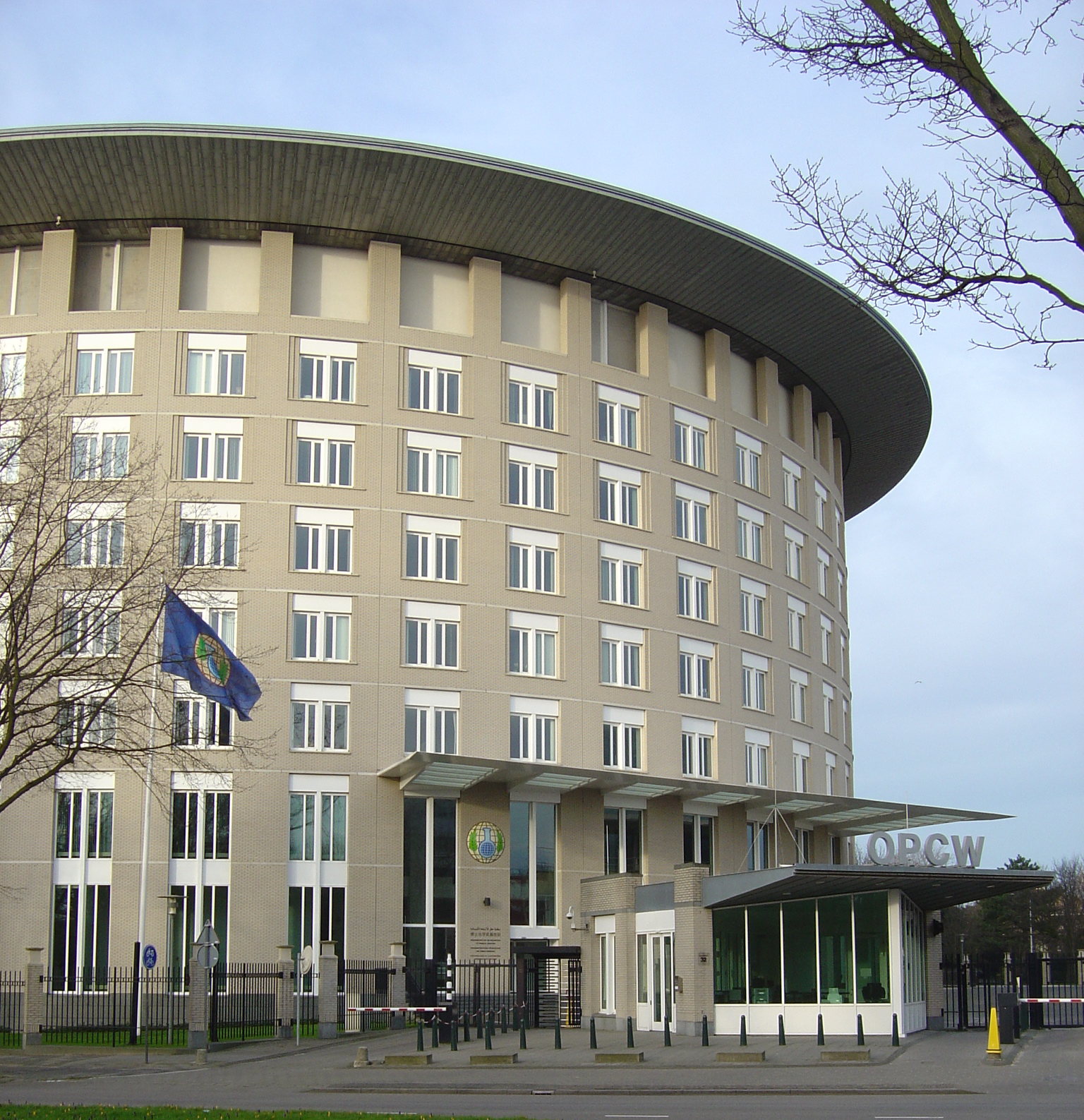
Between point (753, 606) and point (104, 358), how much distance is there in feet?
91.2

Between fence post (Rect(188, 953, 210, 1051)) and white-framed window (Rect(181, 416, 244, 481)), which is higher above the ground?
white-framed window (Rect(181, 416, 244, 481))

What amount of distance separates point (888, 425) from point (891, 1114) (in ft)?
186

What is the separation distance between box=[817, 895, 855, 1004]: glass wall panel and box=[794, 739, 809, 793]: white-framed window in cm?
2541

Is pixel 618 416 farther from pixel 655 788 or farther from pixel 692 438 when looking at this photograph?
pixel 655 788

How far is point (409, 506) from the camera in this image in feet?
176

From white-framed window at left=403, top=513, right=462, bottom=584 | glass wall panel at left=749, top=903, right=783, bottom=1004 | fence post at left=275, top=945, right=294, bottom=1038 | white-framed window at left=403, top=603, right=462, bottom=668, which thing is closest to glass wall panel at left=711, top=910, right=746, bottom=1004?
glass wall panel at left=749, top=903, right=783, bottom=1004

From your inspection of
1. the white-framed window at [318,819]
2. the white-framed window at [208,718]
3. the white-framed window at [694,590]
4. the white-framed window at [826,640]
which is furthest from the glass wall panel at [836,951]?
the white-framed window at [826,640]

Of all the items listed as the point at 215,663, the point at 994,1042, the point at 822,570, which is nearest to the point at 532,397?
the point at 822,570

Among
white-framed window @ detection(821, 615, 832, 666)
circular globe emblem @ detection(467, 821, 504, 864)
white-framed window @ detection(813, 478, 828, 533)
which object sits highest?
white-framed window @ detection(813, 478, 828, 533)

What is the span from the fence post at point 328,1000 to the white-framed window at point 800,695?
28.1 meters

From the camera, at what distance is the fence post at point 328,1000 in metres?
41.4

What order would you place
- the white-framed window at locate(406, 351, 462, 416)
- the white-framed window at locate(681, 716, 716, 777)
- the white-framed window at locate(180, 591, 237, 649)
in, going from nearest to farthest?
the white-framed window at locate(180, 591, 237, 649) → the white-framed window at locate(406, 351, 462, 416) → the white-framed window at locate(681, 716, 716, 777)

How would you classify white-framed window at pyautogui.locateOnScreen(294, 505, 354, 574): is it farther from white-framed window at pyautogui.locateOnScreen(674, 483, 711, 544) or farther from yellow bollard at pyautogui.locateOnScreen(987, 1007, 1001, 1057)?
yellow bollard at pyautogui.locateOnScreen(987, 1007, 1001, 1057)

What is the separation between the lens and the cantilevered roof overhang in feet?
166
